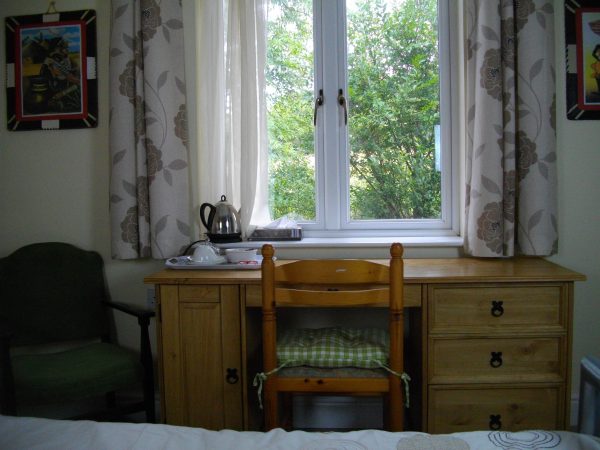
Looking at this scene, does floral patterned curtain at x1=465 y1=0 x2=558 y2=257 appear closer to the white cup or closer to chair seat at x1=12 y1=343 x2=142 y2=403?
the white cup

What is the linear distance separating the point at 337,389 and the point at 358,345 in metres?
0.17

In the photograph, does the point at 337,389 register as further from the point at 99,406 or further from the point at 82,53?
the point at 82,53

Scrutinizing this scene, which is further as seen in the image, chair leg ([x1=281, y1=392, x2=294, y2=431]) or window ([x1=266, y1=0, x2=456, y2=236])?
window ([x1=266, y1=0, x2=456, y2=236])

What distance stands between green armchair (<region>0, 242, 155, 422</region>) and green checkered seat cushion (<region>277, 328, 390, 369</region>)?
64cm

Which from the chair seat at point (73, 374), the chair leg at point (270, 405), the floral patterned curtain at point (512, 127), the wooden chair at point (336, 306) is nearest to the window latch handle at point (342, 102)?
the floral patterned curtain at point (512, 127)

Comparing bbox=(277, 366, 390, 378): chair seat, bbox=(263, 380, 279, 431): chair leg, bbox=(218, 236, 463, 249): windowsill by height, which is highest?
bbox=(218, 236, 463, 249): windowsill

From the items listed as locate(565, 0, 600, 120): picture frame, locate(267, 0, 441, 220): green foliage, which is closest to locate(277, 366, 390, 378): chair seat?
locate(267, 0, 441, 220): green foliage

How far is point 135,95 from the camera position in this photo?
212 cm

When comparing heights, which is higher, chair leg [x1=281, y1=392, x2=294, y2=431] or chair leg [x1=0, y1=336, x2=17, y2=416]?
chair leg [x1=0, y1=336, x2=17, y2=416]

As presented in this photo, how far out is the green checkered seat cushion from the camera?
63.3 inches

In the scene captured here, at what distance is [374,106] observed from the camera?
2.24 m

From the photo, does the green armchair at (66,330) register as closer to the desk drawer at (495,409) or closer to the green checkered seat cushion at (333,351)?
the green checkered seat cushion at (333,351)

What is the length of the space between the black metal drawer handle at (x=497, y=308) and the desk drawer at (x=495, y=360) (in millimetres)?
90

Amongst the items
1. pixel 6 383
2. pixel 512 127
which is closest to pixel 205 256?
pixel 6 383
